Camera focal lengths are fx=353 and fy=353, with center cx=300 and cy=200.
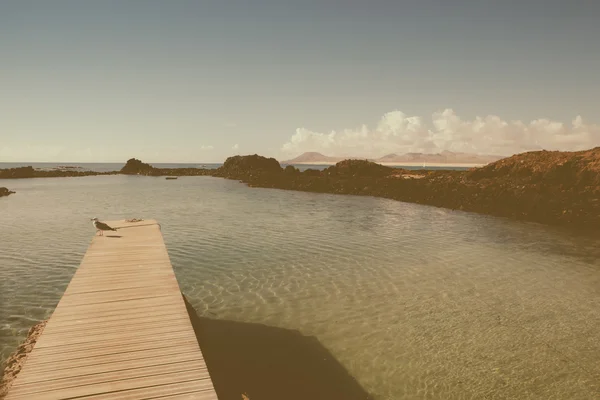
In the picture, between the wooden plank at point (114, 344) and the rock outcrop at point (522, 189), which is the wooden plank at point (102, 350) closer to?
the wooden plank at point (114, 344)

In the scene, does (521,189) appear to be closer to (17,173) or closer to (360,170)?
(360,170)

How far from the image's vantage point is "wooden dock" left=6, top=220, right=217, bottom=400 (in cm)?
551

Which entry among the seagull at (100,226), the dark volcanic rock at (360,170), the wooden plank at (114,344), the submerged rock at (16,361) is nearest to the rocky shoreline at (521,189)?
the dark volcanic rock at (360,170)

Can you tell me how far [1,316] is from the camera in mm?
12484

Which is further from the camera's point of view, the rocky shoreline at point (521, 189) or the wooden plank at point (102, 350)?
the rocky shoreline at point (521, 189)

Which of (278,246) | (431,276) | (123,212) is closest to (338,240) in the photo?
(278,246)

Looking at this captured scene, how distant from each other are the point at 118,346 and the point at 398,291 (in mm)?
11762

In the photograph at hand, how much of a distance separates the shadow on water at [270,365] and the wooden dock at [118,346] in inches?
72.3

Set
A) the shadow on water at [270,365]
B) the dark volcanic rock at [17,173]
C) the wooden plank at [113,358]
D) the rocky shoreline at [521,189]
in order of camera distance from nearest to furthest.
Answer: the wooden plank at [113,358]
the shadow on water at [270,365]
the rocky shoreline at [521,189]
the dark volcanic rock at [17,173]

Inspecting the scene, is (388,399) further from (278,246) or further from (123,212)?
(123,212)

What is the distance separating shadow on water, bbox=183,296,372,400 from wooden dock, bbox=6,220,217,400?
1836 millimetres

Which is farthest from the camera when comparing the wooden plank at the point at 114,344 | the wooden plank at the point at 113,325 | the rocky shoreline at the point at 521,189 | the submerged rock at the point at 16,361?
the rocky shoreline at the point at 521,189

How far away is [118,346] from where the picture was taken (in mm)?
6863

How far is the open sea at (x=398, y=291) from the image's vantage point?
393 inches
